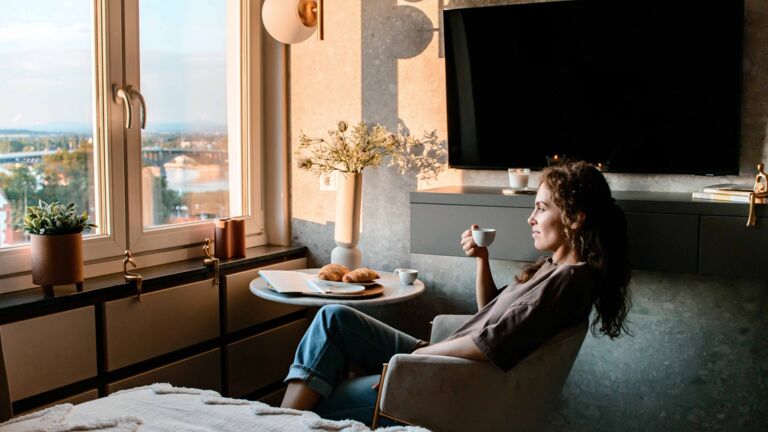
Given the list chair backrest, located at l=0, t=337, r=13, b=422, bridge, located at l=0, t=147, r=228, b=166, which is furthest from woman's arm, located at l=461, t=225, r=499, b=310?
chair backrest, located at l=0, t=337, r=13, b=422

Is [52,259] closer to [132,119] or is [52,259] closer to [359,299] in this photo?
[132,119]

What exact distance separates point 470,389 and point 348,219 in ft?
4.08

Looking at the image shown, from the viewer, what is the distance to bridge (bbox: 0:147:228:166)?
246cm

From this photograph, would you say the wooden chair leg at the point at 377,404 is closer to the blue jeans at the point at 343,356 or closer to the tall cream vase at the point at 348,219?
the blue jeans at the point at 343,356

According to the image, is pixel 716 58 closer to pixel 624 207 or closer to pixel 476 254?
pixel 624 207

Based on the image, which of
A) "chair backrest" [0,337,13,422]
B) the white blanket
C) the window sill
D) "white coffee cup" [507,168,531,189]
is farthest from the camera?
"white coffee cup" [507,168,531,189]

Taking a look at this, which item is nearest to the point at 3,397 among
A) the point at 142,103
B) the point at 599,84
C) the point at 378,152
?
the point at 142,103

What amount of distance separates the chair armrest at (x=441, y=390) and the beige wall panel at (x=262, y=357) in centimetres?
118

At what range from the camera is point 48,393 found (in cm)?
237

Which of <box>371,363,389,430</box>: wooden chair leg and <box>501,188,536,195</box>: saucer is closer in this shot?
<box>371,363,389,430</box>: wooden chair leg

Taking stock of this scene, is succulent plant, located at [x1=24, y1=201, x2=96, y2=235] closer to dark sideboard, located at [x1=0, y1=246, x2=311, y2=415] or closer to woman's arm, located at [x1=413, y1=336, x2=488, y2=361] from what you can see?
dark sideboard, located at [x1=0, y1=246, x2=311, y2=415]

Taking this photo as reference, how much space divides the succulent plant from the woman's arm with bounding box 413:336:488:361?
1.13 meters

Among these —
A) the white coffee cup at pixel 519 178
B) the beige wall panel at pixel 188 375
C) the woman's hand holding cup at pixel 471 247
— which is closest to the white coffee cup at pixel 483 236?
the woman's hand holding cup at pixel 471 247

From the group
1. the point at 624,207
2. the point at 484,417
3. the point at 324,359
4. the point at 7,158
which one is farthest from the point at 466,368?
the point at 7,158
